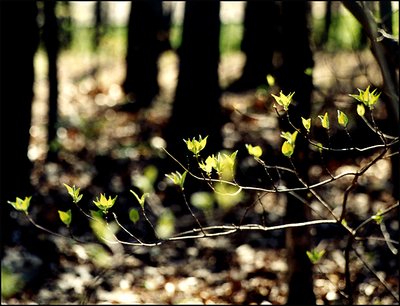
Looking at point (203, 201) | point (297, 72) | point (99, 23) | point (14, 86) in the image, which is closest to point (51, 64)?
point (14, 86)

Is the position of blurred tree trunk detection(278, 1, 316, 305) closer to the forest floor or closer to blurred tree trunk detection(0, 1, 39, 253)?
the forest floor

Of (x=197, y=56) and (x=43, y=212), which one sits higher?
(x=197, y=56)

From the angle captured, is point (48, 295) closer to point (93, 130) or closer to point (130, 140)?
point (130, 140)

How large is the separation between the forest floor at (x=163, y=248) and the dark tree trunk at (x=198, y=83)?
474 millimetres

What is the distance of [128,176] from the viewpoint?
9.09 meters

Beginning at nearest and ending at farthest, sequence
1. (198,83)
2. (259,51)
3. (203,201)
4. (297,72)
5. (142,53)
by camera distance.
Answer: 1. (203,201)
2. (297,72)
3. (198,83)
4. (142,53)
5. (259,51)

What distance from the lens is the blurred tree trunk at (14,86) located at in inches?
286

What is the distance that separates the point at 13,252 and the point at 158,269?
5.47 feet

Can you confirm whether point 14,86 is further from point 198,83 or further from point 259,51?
point 259,51

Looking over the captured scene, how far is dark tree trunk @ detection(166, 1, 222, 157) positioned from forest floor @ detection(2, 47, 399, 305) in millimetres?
474

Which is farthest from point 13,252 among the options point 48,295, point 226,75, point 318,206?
point 226,75

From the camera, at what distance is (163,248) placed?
7129mm

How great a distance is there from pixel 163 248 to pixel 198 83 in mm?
3141

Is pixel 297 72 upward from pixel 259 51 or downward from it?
upward
